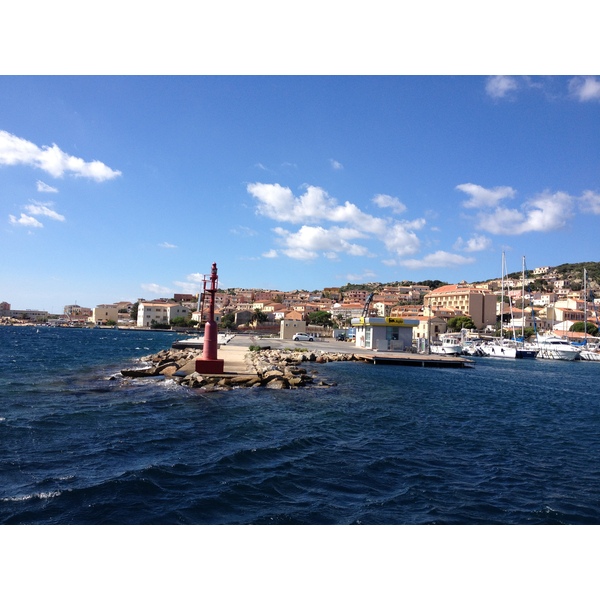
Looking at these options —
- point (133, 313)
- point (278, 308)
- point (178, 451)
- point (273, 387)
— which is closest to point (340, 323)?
point (278, 308)

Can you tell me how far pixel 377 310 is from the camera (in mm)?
123188

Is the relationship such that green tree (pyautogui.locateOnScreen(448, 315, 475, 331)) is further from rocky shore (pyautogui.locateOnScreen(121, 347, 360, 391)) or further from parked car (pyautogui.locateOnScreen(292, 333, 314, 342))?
rocky shore (pyautogui.locateOnScreen(121, 347, 360, 391))

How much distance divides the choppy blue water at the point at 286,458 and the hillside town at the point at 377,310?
44.9m

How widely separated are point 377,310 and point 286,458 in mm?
115719

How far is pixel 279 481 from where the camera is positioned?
7879 mm

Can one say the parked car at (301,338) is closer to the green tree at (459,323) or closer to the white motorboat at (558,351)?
the white motorboat at (558,351)

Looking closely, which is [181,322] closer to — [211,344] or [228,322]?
[228,322]

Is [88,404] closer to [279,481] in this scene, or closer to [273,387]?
[273,387]

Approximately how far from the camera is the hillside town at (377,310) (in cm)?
8994

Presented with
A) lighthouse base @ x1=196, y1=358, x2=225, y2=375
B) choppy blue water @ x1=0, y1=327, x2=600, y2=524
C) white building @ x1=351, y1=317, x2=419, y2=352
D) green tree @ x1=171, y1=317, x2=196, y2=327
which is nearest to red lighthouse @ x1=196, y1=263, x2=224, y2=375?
lighthouse base @ x1=196, y1=358, x2=225, y2=375

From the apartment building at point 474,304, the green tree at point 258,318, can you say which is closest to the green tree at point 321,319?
the green tree at point 258,318

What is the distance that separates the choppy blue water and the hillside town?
147 ft

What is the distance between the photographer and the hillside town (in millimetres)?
89938

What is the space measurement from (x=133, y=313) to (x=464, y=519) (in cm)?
14145
